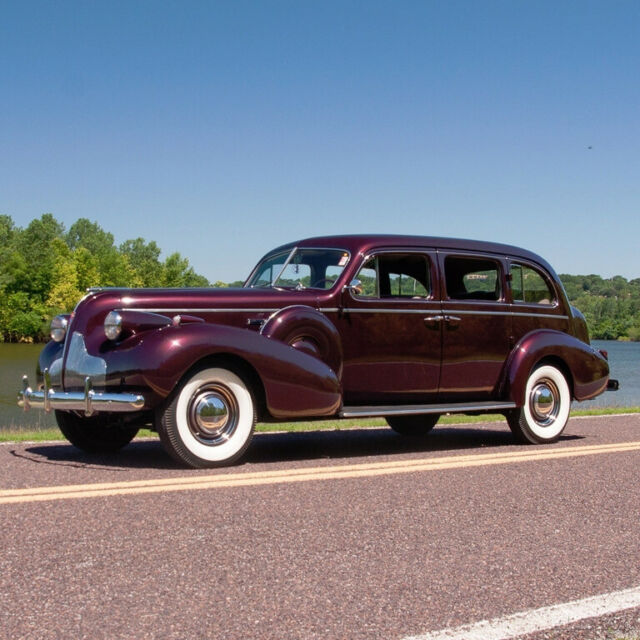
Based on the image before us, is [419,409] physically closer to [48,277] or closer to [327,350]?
[327,350]

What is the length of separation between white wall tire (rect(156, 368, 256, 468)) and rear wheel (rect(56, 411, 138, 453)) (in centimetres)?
114

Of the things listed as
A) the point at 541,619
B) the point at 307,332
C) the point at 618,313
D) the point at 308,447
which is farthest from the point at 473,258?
the point at 618,313

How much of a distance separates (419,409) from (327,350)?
44.3 inches

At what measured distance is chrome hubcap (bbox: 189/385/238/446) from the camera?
6.51 meters

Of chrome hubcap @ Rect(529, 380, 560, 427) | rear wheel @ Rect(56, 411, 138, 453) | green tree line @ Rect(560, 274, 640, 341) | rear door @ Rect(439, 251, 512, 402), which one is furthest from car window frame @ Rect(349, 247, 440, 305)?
green tree line @ Rect(560, 274, 640, 341)

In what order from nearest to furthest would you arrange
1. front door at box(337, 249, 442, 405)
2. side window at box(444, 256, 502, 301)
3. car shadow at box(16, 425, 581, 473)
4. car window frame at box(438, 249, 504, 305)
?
car shadow at box(16, 425, 581, 473), front door at box(337, 249, 442, 405), car window frame at box(438, 249, 504, 305), side window at box(444, 256, 502, 301)

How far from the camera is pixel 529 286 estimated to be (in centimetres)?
948

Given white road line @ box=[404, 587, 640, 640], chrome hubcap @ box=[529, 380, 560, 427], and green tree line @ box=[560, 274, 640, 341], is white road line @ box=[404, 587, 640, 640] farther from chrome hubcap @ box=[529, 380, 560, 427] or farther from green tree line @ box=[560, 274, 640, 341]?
green tree line @ box=[560, 274, 640, 341]

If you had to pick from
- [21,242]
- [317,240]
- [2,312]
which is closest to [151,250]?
[21,242]

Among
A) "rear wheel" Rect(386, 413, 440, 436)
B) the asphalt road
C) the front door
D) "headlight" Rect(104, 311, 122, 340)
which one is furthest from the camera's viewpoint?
"rear wheel" Rect(386, 413, 440, 436)

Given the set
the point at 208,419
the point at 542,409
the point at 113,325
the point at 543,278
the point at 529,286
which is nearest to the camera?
the point at 208,419

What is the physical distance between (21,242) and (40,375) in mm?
85675

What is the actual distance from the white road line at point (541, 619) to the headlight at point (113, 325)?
4.21 m

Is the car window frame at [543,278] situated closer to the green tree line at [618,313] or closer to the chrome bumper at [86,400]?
the chrome bumper at [86,400]
